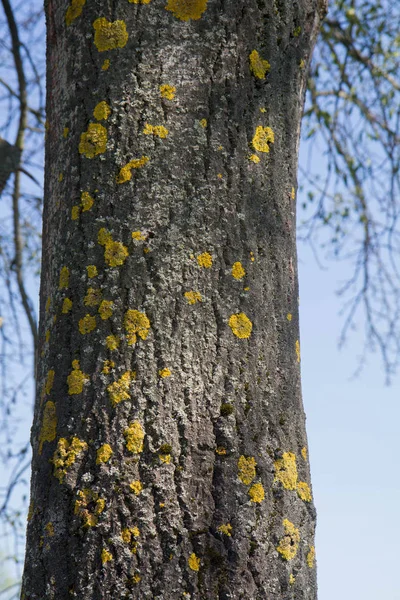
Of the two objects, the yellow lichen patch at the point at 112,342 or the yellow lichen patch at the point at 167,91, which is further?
the yellow lichen patch at the point at 167,91

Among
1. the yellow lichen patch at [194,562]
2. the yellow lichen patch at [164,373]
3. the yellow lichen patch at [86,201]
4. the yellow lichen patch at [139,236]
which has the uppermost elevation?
the yellow lichen patch at [86,201]

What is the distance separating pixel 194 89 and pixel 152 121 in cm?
13

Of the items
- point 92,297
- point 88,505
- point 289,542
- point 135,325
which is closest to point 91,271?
point 92,297

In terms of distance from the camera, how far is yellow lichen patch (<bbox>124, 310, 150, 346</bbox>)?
56.6 inches

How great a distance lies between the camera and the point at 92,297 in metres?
1.49

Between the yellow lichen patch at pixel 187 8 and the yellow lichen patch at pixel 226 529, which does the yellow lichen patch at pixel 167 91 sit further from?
the yellow lichen patch at pixel 226 529

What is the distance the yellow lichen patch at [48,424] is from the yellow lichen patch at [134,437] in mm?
186

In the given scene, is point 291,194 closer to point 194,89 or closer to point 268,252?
point 268,252

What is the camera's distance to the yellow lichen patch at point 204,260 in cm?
149

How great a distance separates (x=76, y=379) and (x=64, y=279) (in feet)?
0.78

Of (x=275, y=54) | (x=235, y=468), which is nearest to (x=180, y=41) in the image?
(x=275, y=54)

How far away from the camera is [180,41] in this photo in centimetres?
161

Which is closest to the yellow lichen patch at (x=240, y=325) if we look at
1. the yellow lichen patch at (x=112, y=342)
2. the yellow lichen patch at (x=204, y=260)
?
the yellow lichen patch at (x=204, y=260)

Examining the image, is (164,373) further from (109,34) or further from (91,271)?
(109,34)
